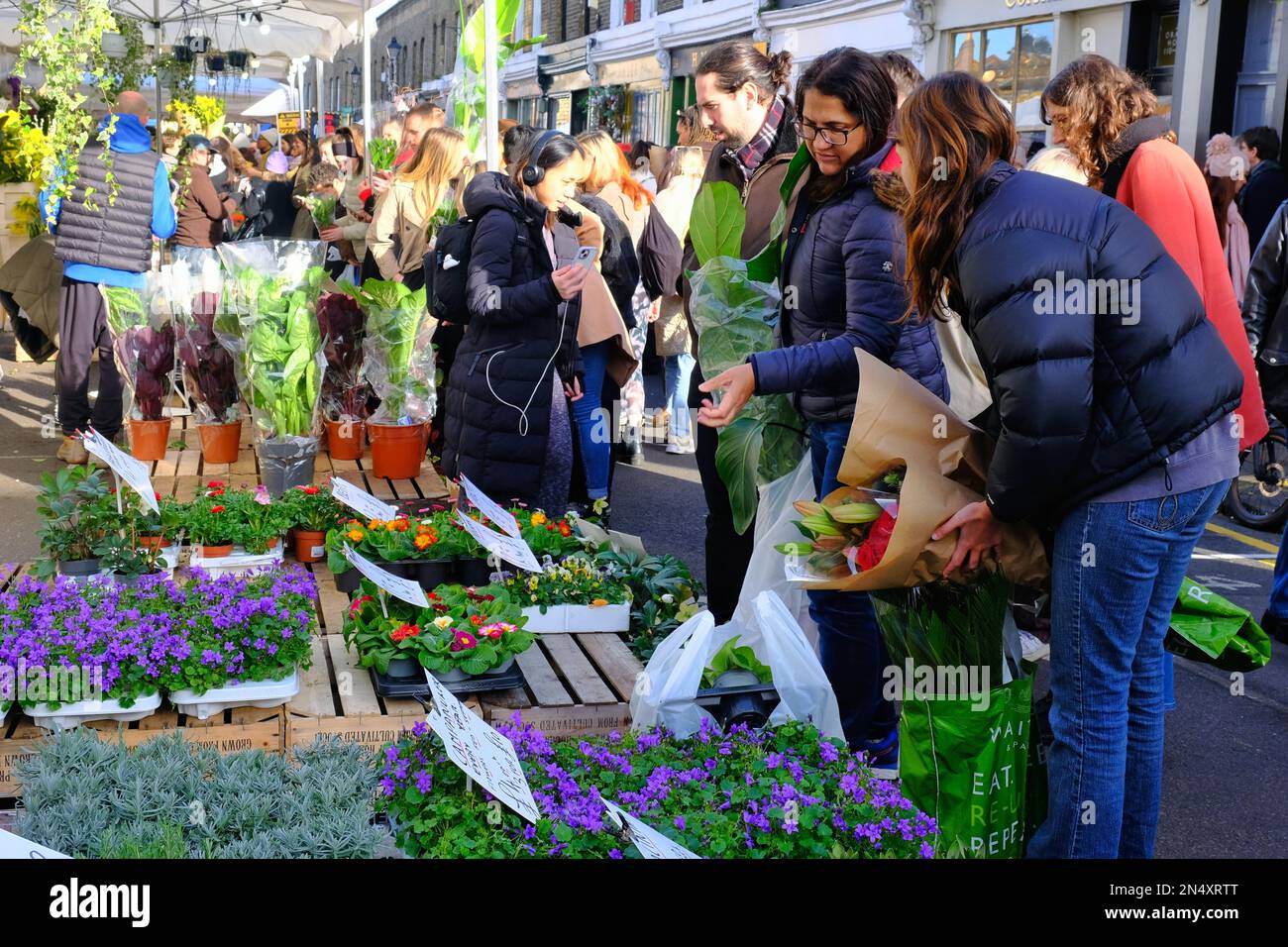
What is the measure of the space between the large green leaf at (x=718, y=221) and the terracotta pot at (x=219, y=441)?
3178 millimetres

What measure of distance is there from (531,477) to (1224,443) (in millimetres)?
2922

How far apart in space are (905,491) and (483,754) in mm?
914

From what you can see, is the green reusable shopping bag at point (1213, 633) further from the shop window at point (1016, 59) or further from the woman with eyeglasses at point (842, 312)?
the shop window at point (1016, 59)

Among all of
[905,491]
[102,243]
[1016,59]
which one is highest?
[1016,59]

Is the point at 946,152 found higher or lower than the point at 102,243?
higher

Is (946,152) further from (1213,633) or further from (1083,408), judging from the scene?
(1213,633)

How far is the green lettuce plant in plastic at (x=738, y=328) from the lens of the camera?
12.3 ft

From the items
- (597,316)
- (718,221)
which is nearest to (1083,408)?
(718,221)

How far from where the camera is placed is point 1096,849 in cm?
271

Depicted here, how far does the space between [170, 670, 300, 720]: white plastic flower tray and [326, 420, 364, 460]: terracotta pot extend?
3430 mm

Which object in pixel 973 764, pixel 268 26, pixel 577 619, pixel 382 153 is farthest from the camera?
pixel 268 26

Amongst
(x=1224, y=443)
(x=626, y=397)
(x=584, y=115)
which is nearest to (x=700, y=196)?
(x=1224, y=443)

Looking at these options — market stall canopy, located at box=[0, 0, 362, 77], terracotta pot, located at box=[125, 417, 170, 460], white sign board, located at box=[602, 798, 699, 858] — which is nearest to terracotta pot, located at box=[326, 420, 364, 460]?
terracotta pot, located at box=[125, 417, 170, 460]

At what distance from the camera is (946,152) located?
2557 millimetres
